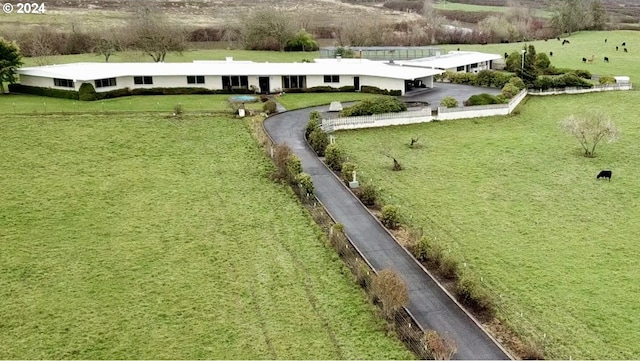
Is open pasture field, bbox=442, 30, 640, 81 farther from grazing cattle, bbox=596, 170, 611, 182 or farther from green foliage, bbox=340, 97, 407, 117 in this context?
grazing cattle, bbox=596, 170, 611, 182

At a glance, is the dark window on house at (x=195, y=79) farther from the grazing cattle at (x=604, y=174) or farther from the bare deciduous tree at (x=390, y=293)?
the bare deciduous tree at (x=390, y=293)

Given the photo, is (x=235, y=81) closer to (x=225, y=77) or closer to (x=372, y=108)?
(x=225, y=77)

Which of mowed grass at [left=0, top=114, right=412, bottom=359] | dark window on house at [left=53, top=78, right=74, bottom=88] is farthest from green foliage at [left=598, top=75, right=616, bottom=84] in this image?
dark window on house at [left=53, top=78, right=74, bottom=88]

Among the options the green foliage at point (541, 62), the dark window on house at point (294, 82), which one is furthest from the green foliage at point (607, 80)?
the dark window on house at point (294, 82)

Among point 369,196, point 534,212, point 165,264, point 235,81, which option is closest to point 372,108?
point 369,196

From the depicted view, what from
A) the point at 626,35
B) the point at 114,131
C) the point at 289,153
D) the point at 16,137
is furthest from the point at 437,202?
the point at 626,35

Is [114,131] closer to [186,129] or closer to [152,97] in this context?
[186,129]
